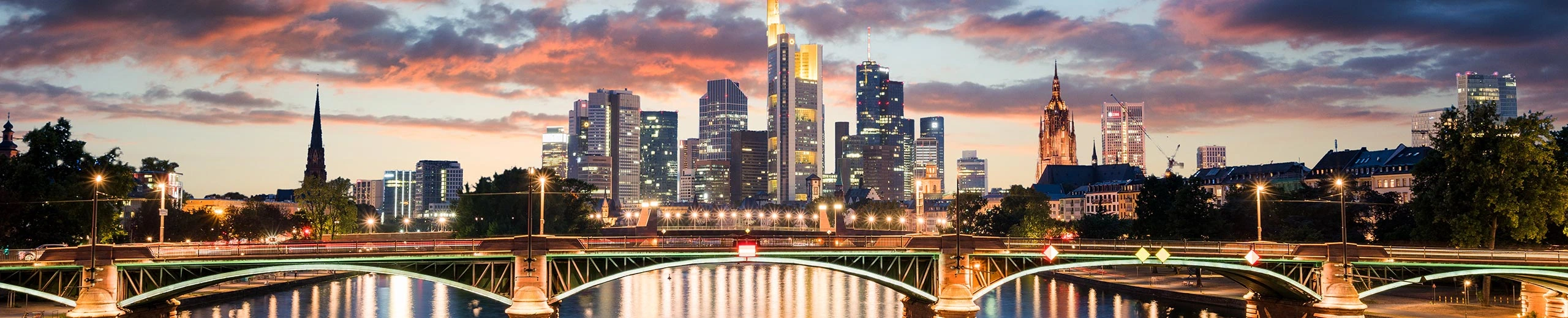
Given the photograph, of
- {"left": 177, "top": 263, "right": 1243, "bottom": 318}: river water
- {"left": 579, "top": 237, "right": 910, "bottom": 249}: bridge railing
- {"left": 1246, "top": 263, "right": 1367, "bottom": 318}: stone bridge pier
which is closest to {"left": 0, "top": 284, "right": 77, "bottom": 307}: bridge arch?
{"left": 177, "top": 263, "right": 1243, "bottom": 318}: river water

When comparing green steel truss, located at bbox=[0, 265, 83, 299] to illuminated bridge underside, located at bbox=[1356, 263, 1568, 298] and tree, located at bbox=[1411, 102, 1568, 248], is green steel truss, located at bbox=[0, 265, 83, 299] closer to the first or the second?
illuminated bridge underside, located at bbox=[1356, 263, 1568, 298]

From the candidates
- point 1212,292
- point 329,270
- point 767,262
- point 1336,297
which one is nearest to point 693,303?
point 767,262

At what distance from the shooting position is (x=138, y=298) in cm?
8044

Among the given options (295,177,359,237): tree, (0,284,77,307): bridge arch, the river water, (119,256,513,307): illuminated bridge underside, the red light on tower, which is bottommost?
the river water

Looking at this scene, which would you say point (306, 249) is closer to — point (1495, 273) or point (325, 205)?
point (1495, 273)

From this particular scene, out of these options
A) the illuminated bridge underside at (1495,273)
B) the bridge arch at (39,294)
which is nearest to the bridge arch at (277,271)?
the bridge arch at (39,294)

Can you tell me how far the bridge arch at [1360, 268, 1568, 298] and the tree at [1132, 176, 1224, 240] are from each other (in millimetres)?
53559

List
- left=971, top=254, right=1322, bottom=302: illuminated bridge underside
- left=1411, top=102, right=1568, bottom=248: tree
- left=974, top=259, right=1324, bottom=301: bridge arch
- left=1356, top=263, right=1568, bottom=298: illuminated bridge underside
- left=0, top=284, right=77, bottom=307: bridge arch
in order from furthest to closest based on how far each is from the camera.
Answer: left=1411, top=102, right=1568, bottom=248: tree
left=971, top=254, right=1322, bottom=302: illuminated bridge underside
left=1356, top=263, right=1568, bottom=298: illuminated bridge underside
left=974, top=259, right=1324, bottom=301: bridge arch
left=0, top=284, right=77, bottom=307: bridge arch

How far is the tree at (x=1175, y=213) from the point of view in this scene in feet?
490

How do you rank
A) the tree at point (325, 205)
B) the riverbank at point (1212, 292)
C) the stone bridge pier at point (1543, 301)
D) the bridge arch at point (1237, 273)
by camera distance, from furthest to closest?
1. the tree at point (325, 205)
2. the riverbank at point (1212, 292)
3. the stone bridge pier at point (1543, 301)
4. the bridge arch at point (1237, 273)

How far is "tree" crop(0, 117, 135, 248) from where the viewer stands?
113 meters

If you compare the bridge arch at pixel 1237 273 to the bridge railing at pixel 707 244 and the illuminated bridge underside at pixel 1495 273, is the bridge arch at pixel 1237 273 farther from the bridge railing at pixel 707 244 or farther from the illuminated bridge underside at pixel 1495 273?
the bridge railing at pixel 707 244

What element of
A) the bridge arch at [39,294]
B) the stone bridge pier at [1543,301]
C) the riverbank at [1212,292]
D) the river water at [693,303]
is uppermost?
the bridge arch at [39,294]

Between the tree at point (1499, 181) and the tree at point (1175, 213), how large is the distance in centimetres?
4086
